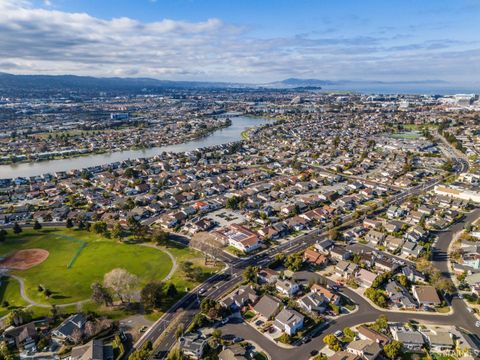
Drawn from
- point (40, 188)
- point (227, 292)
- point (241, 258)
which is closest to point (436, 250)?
point (241, 258)

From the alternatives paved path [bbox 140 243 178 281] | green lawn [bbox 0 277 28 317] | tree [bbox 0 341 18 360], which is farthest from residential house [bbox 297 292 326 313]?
green lawn [bbox 0 277 28 317]

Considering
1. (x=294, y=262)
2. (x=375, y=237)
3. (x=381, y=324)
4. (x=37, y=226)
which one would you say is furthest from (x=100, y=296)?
(x=375, y=237)

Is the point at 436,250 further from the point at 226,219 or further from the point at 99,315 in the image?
the point at 99,315

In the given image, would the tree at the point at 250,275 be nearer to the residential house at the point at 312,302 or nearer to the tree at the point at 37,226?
the residential house at the point at 312,302

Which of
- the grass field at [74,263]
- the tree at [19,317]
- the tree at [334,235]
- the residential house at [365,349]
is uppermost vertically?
the tree at [334,235]

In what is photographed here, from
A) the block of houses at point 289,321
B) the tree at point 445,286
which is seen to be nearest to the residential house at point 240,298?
the block of houses at point 289,321

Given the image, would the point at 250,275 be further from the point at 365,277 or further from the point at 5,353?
the point at 5,353

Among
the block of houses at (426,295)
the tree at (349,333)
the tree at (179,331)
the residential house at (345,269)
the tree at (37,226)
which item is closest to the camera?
the tree at (349,333)
